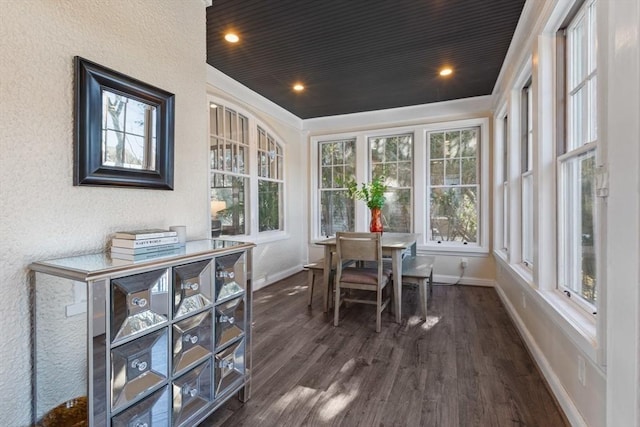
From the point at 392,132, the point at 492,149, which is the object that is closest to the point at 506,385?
the point at 492,149

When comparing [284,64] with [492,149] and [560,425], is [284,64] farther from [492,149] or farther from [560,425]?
[560,425]

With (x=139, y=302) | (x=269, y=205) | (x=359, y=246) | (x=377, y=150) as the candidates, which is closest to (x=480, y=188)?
(x=377, y=150)

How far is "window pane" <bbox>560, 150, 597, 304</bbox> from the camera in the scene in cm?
168

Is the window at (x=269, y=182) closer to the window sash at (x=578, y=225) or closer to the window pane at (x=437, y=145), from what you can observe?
the window pane at (x=437, y=145)

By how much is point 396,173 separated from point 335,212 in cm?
127

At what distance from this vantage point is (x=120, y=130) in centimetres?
165

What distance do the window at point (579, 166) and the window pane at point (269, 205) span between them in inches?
140

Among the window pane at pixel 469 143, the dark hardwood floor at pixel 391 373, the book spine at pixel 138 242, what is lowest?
the dark hardwood floor at pixel 391 373

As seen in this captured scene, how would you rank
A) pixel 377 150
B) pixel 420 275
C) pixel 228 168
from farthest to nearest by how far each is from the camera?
pixel 377 150
pixel 228 168
pixel 420 275

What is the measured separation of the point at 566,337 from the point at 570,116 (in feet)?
4.51

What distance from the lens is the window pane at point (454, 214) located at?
15.2ft

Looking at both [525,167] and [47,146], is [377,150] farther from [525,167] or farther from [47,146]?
[47,146]

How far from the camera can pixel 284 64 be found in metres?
3.38

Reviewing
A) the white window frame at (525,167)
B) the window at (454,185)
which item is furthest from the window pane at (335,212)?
the white window frame at (525,167)
